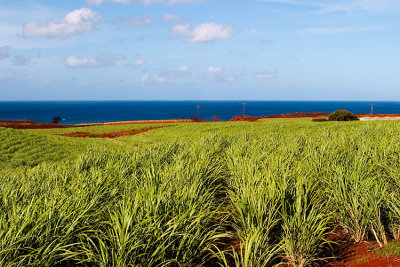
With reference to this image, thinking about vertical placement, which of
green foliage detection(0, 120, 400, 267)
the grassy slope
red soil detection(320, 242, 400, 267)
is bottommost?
the grassy slope

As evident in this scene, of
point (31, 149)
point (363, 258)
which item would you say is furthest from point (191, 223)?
point (31, 149)

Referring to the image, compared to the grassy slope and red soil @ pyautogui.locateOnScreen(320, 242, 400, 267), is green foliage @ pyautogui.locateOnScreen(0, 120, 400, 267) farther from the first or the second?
the grassy slope

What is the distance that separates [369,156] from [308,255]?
457cm

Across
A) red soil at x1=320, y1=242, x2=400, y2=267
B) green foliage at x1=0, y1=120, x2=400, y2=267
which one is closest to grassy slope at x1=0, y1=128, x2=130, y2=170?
green foliage at x1=0, y1=120, x2=400, y2=267

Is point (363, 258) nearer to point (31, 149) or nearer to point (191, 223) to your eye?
point (191, 223)

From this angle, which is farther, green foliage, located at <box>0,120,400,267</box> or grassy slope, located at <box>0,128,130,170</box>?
grassy slope, located at <box>0,128,130,170</box>

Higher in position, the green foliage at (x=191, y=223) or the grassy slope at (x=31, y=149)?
the green foliage at (x=191, y=223)

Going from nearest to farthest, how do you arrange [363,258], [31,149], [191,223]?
[191,223], [363,258], [31,149]

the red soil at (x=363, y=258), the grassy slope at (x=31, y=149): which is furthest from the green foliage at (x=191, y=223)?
the grassy slope at (x=31, y=149)

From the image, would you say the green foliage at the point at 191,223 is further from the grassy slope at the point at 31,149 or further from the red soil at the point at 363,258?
the grassy slope at the point at 31,149

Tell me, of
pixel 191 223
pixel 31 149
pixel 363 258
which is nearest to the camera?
pixel 191 223

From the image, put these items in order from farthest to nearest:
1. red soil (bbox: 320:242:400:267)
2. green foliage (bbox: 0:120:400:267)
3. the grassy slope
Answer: the grassy slope
red soil (bbox: 320:242:400:267)
green foliage (bbox: 0:120:400:267)

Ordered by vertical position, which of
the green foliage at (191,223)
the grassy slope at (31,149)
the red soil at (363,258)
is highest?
the green foliage at (191,223)

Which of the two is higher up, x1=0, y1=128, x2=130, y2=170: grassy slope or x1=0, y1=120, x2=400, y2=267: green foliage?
x1=0, y1=120, x2=400, y2=267: green foliage
